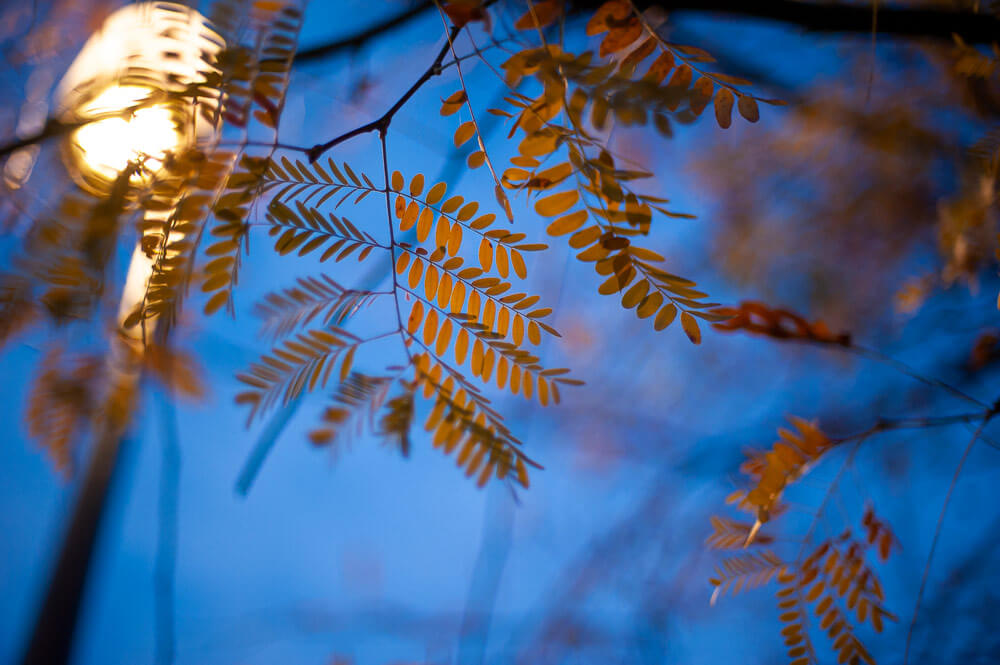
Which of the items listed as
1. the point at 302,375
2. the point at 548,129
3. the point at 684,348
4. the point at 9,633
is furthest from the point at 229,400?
the point at 684,348

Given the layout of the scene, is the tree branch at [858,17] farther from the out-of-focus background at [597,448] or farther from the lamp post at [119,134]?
the lamp post at [119,134]

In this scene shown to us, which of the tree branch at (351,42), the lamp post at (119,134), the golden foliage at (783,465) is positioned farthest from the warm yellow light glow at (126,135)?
the golden foliage at (783,465)

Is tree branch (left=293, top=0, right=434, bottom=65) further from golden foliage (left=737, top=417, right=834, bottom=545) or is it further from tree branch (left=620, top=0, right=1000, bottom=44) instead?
golden foliage (left=737, top=417, right=834, bottom=545)

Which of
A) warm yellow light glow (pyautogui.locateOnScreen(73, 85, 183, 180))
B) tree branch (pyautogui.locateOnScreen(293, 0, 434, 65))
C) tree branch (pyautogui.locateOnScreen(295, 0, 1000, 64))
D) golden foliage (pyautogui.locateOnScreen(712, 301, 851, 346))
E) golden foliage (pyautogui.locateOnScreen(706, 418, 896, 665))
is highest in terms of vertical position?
tree branch (pyautogui.locateOnScreen(293, 0, 434, 65))

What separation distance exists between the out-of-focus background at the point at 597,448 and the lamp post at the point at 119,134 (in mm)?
31

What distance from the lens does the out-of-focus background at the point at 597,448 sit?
666 mm

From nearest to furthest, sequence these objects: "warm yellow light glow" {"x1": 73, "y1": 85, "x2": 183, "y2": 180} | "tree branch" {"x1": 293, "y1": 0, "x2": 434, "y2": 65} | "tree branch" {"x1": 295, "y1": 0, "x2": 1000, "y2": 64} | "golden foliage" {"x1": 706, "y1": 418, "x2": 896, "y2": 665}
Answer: "warm yellow light glow" {"x1": 73, "y1": 85, "x2": 183, "y2": 180}, "golden foliage" {"x1": 706, "y1": 418, "x2": 896, "y2": 665}, "tree branch" {"x1": 295, "y1": 0, "x2": 1000, "y2": 64}, "tree branch" {"x1": 293, "y1": 0, "x2": 434, "y2": 65}

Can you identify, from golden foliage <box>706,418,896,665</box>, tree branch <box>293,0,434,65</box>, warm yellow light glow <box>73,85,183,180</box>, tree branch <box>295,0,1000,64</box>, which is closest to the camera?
warm yellow light glow <box>73,85,183,180</box>

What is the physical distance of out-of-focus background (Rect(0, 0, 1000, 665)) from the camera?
0.67 meters

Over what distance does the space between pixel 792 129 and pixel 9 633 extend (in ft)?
4.63

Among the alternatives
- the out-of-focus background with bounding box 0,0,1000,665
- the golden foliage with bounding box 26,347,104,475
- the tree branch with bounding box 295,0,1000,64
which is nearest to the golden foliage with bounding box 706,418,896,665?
the out-of-focus background with bounding box 0,0,1000,665

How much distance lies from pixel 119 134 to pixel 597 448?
85 cm

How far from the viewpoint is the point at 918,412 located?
0.81 m

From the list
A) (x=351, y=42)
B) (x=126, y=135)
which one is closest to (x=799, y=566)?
(x=126, y=135)
